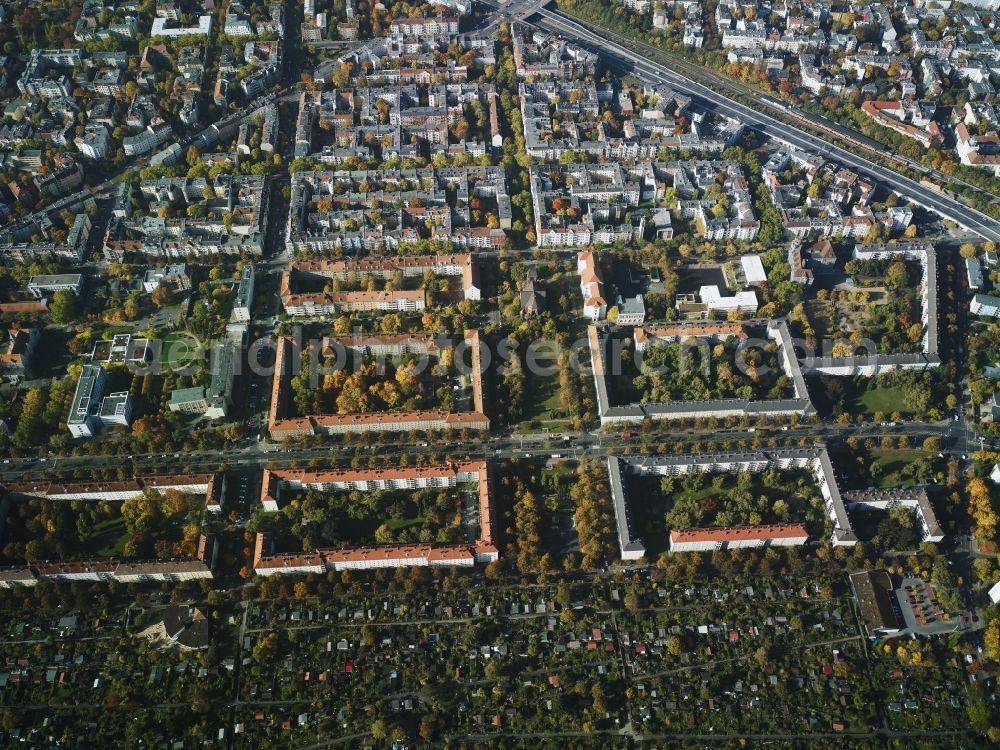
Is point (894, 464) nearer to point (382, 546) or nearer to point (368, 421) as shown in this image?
point (382, 546)

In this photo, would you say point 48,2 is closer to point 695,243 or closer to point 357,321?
point 357,321

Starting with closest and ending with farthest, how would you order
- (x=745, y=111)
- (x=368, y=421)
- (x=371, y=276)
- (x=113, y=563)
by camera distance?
(x=113, y=563) → (x=368, y=421) → (x=371, y=276) → (x=745, y=111)

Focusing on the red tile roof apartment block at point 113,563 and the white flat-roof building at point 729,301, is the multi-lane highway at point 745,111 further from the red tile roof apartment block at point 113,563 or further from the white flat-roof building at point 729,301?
the red tile roof apartment block at point 113,563

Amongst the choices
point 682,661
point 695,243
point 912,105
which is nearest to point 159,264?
point 695,243

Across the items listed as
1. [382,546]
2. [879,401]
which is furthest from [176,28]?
Result: [879,401]

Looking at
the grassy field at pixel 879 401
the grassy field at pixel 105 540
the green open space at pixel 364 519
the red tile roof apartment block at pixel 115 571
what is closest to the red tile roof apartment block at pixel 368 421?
the green open space at pixel 364 519

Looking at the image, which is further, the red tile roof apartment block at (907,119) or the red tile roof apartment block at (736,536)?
the red tile roof apartment block at (907,119)

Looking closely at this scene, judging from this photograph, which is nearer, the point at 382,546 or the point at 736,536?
the point at 382,546
